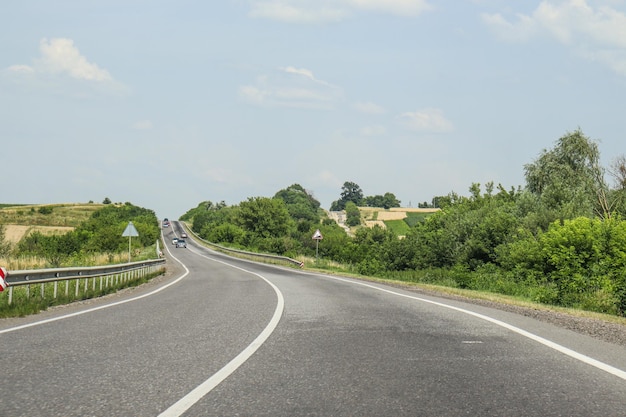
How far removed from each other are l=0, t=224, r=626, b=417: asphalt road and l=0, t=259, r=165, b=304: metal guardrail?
3.28 m

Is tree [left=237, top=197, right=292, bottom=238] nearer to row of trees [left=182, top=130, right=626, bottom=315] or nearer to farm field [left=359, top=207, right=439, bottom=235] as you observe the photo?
row of trees [left=182, top=130, right=626, bottom=315]

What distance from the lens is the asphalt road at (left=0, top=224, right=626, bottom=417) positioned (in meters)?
4.68

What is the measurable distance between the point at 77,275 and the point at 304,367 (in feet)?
43.7

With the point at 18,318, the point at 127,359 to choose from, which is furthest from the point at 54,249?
the point at 127,359

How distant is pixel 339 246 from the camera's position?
124 metres

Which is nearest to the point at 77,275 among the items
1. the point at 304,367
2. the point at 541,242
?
the point at 304,367

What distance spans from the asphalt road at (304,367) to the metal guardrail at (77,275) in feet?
10.7

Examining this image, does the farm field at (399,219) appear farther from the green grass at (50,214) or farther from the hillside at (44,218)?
the hillside at (44,218)

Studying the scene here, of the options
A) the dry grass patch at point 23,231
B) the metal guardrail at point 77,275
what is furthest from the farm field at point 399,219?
the metal guardrail at point 77,275

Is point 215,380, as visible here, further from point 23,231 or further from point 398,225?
point 398,225

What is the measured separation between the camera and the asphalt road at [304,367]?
184 inches

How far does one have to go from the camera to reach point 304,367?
6258 mm

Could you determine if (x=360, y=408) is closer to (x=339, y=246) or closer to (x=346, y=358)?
(x=346, y=358)

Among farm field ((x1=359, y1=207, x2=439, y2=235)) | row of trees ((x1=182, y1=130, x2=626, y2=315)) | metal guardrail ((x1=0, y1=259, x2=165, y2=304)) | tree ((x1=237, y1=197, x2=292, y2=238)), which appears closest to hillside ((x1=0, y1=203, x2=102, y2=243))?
tree ((x1=237, y1=197, x2=292, y2=238))
